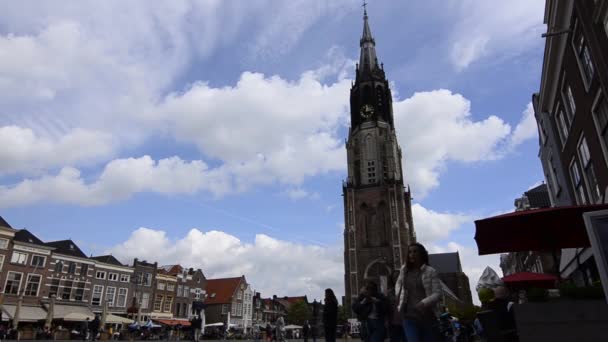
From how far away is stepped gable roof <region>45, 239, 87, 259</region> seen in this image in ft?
130

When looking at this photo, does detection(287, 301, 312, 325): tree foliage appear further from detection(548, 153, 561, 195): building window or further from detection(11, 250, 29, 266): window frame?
detection(548, 153, 561, 195): building window

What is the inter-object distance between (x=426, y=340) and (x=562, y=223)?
4051 millimetres

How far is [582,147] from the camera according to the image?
16328 mm

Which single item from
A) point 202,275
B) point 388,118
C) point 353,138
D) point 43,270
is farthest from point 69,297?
point 388,118

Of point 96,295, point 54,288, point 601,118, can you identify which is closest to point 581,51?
point 601,118

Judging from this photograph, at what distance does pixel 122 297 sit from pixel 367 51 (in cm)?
6329

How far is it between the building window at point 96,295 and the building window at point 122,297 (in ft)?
7.14

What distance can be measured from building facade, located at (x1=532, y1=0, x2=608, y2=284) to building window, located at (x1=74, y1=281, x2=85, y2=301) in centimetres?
4041

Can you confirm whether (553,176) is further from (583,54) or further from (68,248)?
(68,248)

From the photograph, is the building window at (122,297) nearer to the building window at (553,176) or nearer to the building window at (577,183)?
the building window at (553,176)

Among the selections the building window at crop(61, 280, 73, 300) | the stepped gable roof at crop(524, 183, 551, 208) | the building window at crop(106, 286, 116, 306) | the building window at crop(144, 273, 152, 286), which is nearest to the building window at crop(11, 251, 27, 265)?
the building window at crop(61, 280, 73, 300)

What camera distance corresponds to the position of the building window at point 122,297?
42.9 m

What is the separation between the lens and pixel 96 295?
40.9 metres

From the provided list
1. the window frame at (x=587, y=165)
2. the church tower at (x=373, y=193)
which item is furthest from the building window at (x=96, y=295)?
the window frame at (x=587, y=165)
